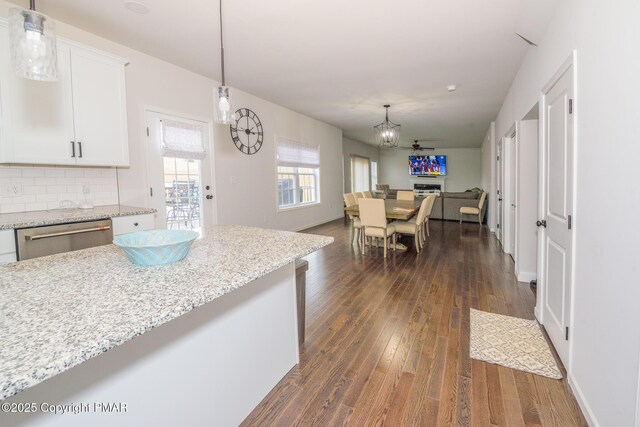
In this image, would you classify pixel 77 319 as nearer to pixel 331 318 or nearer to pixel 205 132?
pixel 331 318

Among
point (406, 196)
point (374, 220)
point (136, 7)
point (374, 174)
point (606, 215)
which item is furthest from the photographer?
point (374, 174)

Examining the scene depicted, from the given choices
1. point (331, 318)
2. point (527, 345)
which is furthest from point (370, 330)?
point (527, 345)

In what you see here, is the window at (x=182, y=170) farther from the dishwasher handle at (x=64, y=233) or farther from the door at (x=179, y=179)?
the dishwasher handle at (x=64, y=233)

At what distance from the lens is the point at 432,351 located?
6.93ft

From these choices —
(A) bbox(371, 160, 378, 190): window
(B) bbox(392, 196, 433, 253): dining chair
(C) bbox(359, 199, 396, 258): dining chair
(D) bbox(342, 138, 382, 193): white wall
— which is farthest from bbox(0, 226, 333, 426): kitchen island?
(A) bbox(371, 160, 378, 190): window

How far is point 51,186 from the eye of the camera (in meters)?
2.75

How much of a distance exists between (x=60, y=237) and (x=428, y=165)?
41.6ft

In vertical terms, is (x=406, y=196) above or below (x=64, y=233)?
above

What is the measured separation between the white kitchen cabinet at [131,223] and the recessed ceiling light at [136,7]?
1723 millimetres

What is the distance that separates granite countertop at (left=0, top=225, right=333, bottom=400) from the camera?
0.62 meters

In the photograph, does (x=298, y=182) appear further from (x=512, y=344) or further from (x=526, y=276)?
(x=512, y=344)

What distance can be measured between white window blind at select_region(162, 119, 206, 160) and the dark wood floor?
2.20 meters

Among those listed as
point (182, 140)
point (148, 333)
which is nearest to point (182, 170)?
point (182, 140)

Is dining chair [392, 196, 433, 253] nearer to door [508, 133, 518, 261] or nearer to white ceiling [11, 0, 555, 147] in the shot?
door [508, 133, 518, 261]
